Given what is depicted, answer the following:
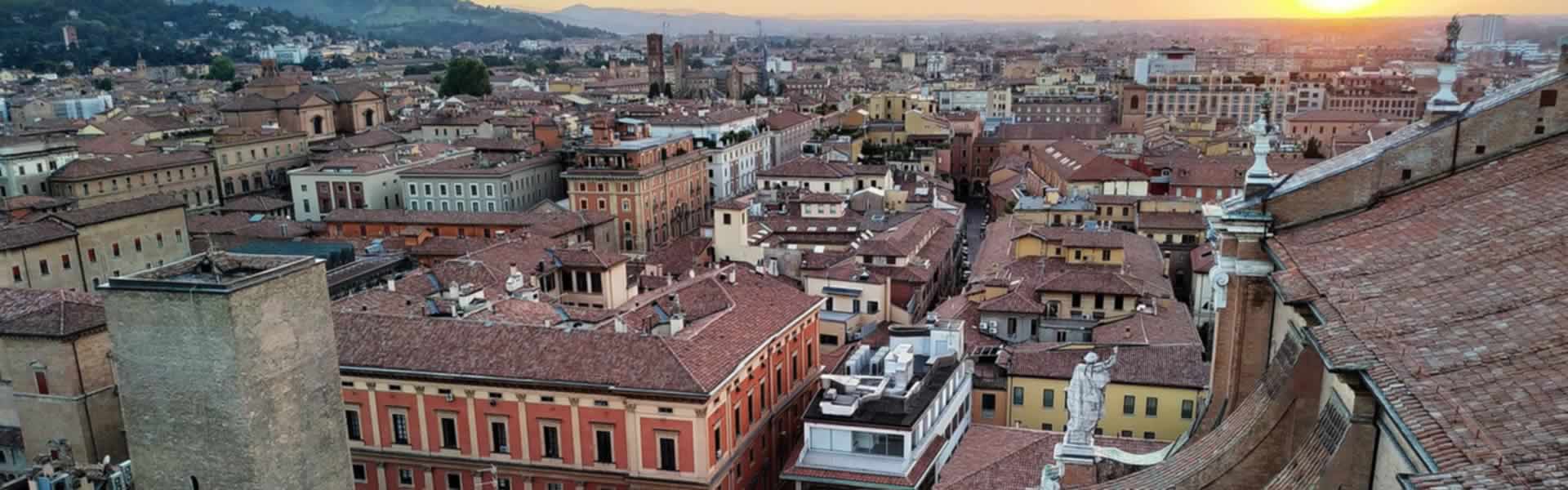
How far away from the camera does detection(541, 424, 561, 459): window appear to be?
90.1ft

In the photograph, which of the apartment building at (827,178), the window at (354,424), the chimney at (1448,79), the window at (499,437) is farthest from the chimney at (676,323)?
the apartment building at (827,178)

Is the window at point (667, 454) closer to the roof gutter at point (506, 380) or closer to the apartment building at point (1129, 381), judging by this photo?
the roof gutter at point (506, 380)

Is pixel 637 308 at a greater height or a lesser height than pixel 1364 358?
lesser

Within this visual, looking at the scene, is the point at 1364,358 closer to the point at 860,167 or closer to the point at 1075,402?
the point at 1075,402

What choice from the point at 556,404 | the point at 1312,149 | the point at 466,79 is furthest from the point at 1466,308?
the point at 466,79

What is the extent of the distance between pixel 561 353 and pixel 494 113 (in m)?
80.4

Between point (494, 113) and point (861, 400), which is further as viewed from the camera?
point (494, 113)

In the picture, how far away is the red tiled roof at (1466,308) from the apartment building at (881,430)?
1323 cm

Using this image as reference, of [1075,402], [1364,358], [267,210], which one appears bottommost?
[267,210]

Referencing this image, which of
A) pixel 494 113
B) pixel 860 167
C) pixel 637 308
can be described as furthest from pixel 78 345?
pixel 494 113

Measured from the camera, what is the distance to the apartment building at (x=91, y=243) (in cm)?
4384

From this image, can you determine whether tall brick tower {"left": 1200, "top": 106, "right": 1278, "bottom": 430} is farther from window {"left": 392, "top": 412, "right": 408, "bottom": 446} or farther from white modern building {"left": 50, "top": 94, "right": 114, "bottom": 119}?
white modern building {"left": 50, "top": 94, "right": 114, "bottom": 119}

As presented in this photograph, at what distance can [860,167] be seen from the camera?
71438 mm

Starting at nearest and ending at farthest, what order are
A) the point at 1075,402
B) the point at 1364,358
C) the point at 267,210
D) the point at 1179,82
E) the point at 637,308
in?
the point at 1364,358 < the point at 1075,402 < the point at 637,308 < the point at 267,210 < the point at 1179,82
